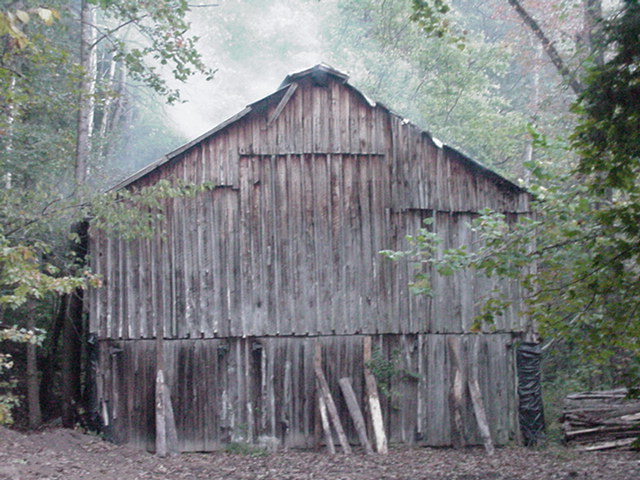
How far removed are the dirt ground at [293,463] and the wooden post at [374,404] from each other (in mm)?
317

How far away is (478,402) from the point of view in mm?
14273

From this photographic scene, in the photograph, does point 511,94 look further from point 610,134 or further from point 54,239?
point 610,134

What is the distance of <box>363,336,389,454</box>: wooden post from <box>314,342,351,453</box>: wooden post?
24.6 inches

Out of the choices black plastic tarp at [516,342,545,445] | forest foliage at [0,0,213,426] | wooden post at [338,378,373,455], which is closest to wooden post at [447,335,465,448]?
black plastic tarp at [516,342,545,445]

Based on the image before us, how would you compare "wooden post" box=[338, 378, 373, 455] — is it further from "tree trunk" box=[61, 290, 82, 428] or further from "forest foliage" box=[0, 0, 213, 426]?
"tree trunk" box=[61, 290, 82, 428]

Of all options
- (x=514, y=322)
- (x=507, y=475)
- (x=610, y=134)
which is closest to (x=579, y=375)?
(x=514, y=322)

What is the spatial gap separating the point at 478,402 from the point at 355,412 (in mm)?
2522

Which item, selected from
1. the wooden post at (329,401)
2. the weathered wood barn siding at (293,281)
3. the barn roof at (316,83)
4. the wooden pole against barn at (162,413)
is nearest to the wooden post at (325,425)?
the wooden post at (329,401)

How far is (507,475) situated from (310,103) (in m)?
8.01

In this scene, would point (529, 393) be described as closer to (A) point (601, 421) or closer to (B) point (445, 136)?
(A) point (601, 421)

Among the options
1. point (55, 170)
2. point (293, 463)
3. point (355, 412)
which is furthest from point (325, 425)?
point (55, 170)

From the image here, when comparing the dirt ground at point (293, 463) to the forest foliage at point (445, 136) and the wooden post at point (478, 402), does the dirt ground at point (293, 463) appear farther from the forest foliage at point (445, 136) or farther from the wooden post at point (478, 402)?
the forest foliage at point (445, 136)

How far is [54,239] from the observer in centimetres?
1554

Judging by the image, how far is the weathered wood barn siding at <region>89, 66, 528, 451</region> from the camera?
45.8ft
